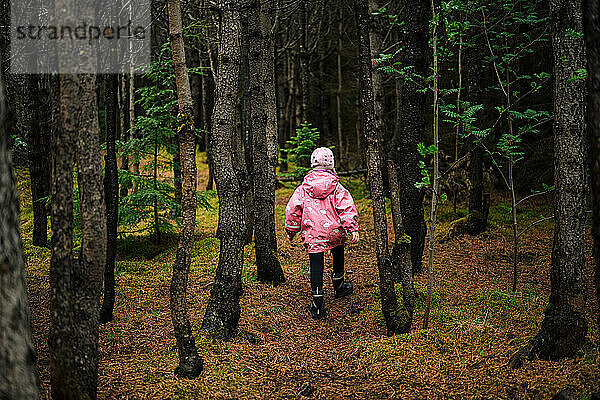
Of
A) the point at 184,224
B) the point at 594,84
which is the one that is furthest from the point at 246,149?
the point at 594,84

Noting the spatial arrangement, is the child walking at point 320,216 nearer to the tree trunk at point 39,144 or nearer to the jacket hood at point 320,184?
the jacket hood at point 320,184

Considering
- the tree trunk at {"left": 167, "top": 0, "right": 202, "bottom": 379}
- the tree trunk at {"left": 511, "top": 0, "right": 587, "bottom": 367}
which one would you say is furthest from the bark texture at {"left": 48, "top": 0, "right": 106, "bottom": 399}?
the tree trunk at {"left": 511, "top": 0, "right": 587, "bottom": 367}

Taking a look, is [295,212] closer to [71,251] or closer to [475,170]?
[71,251]

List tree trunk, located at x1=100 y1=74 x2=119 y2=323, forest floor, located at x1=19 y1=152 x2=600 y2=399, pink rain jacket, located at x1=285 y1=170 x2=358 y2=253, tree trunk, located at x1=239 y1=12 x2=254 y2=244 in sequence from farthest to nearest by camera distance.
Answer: tree trunk, located at x1=239 y1=12 x2=254 y2=244 → pink rain jacket, located at x1=285 y1=170 x2=358 y2=253 → tree trunk, located at x1=100 y1=74 x2=119 y2=323 → forest floor, located at x1=19 y1=152 x2=600 y2=399

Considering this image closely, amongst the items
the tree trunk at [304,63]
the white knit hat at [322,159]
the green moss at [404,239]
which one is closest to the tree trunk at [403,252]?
the green moss at [404,239]

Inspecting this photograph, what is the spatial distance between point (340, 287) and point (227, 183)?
2819 millimetres

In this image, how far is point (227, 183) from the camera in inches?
223

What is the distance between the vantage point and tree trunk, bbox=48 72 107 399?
359 centimetres

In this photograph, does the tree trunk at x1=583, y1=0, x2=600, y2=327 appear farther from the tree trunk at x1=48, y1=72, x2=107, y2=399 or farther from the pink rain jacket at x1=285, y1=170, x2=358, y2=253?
the pink rain jacket at x1=285, y1=170, x2=358, y2=253

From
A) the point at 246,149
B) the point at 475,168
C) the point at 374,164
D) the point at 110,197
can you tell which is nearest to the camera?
the point at 374,164

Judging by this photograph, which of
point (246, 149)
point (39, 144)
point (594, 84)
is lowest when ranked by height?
point (246, 149)

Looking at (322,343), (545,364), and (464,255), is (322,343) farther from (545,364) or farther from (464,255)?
(464,255)

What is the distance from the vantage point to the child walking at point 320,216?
264 inches

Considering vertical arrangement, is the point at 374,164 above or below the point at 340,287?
above
